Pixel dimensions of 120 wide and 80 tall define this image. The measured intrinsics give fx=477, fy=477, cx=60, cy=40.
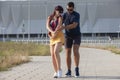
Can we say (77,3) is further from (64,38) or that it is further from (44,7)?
(64,38)

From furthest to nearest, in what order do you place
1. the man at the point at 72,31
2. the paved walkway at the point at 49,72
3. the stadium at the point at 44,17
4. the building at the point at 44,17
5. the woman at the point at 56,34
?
the building at the point at 44,17 → the stadium at the point at 44,17 → the man at the point at 72,31 → the woman at the point at 56,34 → the paved walkway at the point at 49,72

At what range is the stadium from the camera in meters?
110

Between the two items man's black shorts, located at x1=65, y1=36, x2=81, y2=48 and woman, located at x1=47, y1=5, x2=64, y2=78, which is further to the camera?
man's black shorts, located at x1=65, y1=36, x2=81, y2=48

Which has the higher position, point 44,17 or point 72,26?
point 44,17

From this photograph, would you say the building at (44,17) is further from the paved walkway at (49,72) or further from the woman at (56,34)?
the woman at (56,34)

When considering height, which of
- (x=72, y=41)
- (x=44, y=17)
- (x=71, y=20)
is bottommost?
(x=72, y=41)

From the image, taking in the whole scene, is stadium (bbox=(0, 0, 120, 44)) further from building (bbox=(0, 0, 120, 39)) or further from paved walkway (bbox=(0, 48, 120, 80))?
paved walkway (bbox=(0, 48, 120, 80))

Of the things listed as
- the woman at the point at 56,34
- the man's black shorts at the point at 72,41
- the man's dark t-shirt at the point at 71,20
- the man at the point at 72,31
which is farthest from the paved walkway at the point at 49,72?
the man's dark t-shirt at the point at 71,20

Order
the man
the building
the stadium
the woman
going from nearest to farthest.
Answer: the woman < the man < the stadium < the building

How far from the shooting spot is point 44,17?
112062 millimetres

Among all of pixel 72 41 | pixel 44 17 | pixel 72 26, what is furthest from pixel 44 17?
pixel 72 26

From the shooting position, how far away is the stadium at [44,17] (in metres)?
110

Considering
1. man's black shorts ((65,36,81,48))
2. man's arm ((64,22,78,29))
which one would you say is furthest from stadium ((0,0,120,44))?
man's arm ((64,22,78,29))

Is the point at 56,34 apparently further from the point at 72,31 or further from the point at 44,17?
the point at 44,17
